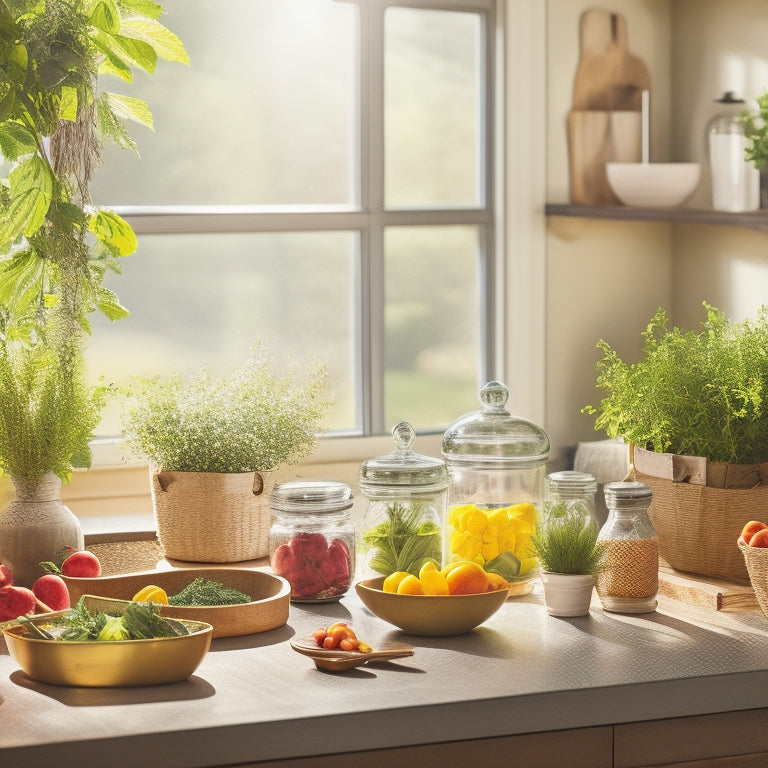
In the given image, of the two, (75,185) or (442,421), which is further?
(442,421)

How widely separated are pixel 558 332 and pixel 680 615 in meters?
1.33

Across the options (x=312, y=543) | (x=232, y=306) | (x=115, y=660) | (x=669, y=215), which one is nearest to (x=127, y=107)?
(x=312, y=543)

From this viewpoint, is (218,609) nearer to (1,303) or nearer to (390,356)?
(1,303)

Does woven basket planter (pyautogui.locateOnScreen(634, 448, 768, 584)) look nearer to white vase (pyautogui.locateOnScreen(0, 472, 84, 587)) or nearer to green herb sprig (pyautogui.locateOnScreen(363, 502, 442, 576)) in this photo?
green herb sprig (pyautogui.locateOnScreen(363, 502, 442, 576))

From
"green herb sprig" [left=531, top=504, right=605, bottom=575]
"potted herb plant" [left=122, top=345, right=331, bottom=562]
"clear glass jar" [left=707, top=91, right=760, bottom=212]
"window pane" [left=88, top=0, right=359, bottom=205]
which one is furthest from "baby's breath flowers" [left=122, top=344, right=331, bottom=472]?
"clear glass jar" [left=707, top=91, right=760, bottom=212]

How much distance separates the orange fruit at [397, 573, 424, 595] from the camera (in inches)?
64.3

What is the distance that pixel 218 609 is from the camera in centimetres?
162

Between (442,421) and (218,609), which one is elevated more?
(442,421)

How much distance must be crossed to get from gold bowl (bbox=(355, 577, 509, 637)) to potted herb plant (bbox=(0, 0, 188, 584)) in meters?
0.56

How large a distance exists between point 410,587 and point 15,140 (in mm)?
843

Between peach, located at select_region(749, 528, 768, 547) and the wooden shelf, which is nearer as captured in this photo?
peach, located at select_region(749, 528, 768, 547)

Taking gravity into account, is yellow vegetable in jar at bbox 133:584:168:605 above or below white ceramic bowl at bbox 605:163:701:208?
below

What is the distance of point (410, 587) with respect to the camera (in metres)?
1.63

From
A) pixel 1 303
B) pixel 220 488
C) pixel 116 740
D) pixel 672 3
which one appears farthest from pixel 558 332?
pixel 116 740
